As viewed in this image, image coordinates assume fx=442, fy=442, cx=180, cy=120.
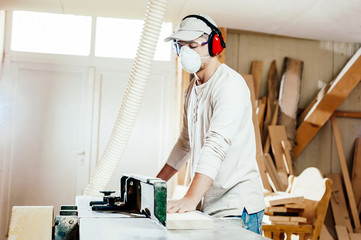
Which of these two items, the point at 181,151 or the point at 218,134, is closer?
the point at 218,134

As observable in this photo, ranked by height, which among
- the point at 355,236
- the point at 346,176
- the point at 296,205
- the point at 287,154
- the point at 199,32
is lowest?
the point at 355,236

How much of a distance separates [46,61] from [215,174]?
14.0 feet

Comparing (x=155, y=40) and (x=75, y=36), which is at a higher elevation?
(x=75, y=36)

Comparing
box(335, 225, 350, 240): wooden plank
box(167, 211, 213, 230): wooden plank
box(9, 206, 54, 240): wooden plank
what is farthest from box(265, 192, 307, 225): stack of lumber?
box(9, 206, 54, 240): wooden plank

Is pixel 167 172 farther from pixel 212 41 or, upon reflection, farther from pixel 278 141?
pixel 278 141

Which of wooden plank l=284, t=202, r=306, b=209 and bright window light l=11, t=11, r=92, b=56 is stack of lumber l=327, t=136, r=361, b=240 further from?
bright window light l=11, t=11, r=92, b=56

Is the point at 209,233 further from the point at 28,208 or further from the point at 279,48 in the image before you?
the point at 279,48

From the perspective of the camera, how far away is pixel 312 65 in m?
5.86

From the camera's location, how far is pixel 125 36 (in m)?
5.76

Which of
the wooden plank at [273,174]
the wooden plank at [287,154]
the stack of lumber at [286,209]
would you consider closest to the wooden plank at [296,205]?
the stack of lumber at [286,209]

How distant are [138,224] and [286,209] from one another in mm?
2638

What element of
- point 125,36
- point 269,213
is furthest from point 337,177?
point 125,36

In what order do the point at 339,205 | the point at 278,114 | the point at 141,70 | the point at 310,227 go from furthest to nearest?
1. the point at 278,114
2. the point at 339,205
3. the point at 310,227
4. the point at 141,70

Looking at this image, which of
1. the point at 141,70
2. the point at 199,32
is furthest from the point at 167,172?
the point at 199,32
